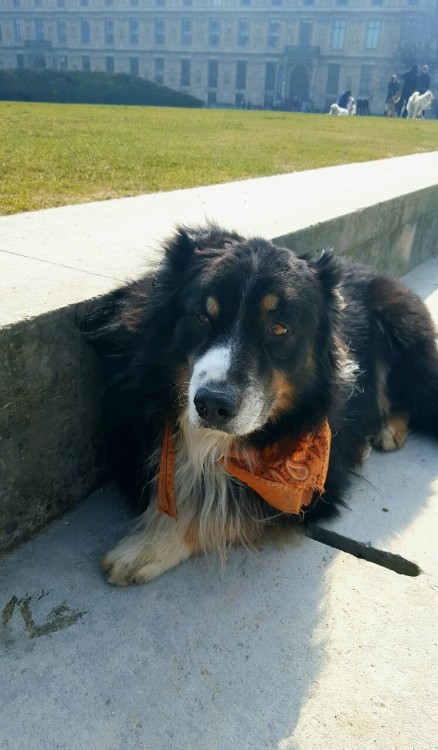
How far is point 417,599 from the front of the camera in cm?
274

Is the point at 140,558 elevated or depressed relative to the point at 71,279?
depressed

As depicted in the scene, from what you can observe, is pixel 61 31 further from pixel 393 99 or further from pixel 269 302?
pixel 269 302

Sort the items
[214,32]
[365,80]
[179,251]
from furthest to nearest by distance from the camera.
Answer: [214,32] < [365,80] < [179,251]

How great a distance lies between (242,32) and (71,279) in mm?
98559

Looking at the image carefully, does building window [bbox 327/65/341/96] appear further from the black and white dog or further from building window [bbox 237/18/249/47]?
the black and white dog

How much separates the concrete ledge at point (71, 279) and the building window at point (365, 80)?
285ft

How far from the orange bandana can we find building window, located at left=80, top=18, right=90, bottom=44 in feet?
346

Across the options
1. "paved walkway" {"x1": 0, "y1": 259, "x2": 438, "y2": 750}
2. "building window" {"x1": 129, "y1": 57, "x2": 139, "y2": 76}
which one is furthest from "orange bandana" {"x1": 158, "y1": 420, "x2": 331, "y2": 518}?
"building window" {"x1": 129, "y1": 57, "x2": 139, "y2": 76}

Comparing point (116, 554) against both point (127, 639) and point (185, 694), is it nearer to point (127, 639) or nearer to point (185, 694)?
point (127, 639)

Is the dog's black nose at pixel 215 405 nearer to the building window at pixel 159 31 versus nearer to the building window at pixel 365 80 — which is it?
the building window at pixel 365 80

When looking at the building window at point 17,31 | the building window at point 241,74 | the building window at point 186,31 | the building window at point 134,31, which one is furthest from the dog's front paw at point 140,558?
the building window at point 17,31

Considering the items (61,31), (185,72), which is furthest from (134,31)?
(61,31)

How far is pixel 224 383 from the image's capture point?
236 centimetres

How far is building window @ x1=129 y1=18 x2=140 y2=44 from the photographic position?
92312 millimetres
